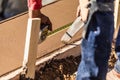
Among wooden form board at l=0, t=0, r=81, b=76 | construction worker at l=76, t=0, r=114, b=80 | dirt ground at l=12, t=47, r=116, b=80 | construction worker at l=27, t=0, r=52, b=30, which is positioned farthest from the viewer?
Answer: dirt ground at l=12, t=47, r=116, b=80

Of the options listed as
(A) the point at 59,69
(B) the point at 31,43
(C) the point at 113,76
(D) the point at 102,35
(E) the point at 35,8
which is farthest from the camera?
(A) the point at 59,69

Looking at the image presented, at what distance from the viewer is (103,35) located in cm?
186

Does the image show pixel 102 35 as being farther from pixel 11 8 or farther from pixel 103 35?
pixel 11 8

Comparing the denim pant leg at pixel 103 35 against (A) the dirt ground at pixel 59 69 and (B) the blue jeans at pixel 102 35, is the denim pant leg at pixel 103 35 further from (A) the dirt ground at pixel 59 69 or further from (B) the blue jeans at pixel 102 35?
(A) the dirt ground at pixel 59 69

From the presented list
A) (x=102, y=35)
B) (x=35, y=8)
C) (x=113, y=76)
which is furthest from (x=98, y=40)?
(x=113, y=76)

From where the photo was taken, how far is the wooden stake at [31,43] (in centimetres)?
207

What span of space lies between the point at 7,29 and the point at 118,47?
692mm

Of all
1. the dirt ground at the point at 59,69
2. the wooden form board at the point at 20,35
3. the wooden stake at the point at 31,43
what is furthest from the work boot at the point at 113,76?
the wooden stake at the point at 31,43

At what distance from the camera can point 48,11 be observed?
2756mm

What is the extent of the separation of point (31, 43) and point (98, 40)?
1.36 feet

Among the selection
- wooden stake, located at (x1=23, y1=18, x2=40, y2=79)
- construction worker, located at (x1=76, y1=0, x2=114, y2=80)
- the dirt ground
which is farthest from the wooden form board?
construction worker, located at (x1=76, y1=0, x2=114, y2=80)

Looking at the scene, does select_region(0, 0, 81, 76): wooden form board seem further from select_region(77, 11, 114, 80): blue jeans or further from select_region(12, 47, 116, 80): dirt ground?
select_region(77, 11, 114, 80): blue jeans

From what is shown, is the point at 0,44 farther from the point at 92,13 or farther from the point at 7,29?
the point at 92,13

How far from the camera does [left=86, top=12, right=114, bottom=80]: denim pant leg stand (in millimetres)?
1845
